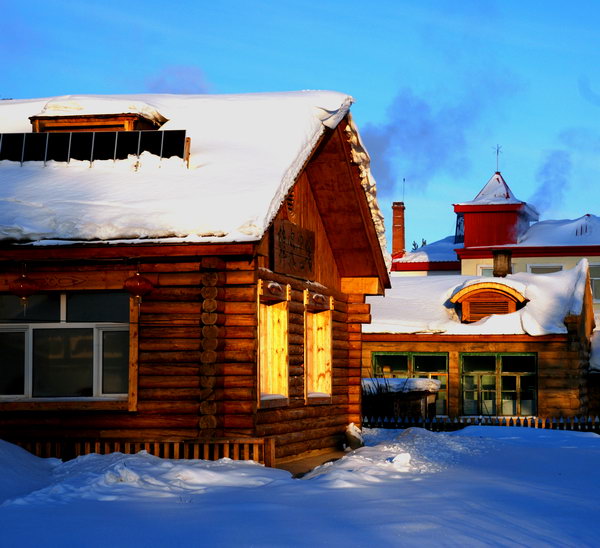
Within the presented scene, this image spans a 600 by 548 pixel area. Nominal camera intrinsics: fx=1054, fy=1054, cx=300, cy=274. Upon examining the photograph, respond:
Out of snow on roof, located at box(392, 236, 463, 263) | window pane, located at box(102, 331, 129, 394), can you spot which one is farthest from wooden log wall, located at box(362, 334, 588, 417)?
snow on roof, located at box(392, 236, 463, 263)

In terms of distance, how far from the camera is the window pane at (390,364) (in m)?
33.7

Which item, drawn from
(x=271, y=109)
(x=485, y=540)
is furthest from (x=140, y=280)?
(x=485, y=540)

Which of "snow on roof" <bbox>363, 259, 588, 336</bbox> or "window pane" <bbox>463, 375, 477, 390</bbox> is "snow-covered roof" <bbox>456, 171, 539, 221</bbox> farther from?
"window pane" <bbox>463, 375, 477, 390</bbox>

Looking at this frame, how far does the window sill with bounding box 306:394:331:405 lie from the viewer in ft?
62.5

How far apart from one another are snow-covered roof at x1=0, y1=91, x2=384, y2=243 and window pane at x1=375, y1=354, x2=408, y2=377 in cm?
1486

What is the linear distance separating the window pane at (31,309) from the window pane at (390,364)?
19.6 metres

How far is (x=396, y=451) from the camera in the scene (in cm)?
1767

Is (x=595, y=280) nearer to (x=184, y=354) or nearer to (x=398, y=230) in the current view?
(x=398, y=230)

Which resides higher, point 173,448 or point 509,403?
point 509,403

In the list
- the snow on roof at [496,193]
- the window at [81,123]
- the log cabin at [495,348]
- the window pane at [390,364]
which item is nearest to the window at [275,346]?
the window at [81,123]

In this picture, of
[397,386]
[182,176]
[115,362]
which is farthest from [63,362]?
[397,386]

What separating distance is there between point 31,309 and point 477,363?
20.5 meters

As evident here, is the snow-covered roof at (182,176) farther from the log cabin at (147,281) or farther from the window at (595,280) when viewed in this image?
the window at (595,280)

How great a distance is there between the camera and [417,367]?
3359cm
